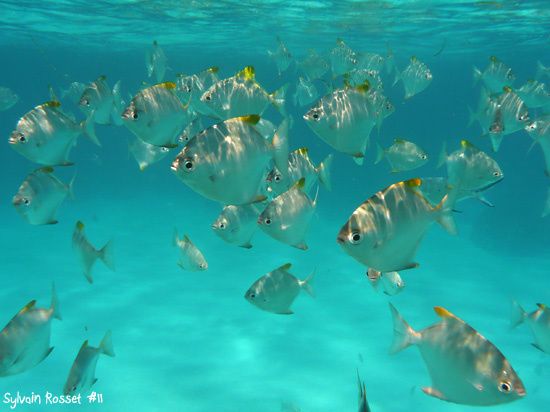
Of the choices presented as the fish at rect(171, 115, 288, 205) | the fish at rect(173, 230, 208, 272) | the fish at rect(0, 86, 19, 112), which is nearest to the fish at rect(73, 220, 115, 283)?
the fish at rect(173, 230, 208, 272)

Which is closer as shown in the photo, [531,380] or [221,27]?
[531,380]

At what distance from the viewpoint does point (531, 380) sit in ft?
30.3

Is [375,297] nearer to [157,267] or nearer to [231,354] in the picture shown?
[231,354]

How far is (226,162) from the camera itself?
10.3ft

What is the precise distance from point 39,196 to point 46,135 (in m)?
0.72

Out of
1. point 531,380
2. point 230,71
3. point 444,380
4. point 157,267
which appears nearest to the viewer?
point 444,380

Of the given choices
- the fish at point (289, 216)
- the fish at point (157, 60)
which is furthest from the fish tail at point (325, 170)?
the fish at point (157, 60)

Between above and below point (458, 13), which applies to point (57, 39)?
below

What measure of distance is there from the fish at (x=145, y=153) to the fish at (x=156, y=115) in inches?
87.9

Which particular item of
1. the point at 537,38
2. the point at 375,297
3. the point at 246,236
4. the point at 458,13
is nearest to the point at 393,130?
the point at 537,38

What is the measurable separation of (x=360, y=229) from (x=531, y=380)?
903 cm

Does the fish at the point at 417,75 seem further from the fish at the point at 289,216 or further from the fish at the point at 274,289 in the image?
the fish at the point at 289,216

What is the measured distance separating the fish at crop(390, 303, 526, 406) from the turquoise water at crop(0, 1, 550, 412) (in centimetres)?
552

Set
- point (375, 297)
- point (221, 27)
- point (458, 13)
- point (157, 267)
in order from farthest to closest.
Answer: point (221, 27) < point (458, 13) < point (157, 267) < point (375, 297)
